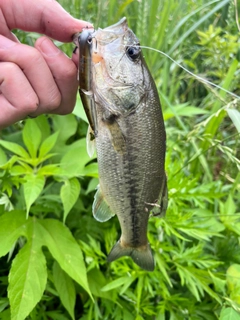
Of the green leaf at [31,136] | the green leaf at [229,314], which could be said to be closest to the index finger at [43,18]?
the green leaf at [31,136]

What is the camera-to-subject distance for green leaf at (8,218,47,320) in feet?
3.60

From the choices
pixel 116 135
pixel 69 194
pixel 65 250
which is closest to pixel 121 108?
pixel 116 135

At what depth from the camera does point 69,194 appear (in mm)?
1251

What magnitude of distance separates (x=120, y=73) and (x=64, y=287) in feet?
2.46

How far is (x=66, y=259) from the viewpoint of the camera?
1.22 metres

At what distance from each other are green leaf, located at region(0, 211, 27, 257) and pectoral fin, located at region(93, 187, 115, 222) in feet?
1.02

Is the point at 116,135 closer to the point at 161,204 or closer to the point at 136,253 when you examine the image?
the point at 161,204

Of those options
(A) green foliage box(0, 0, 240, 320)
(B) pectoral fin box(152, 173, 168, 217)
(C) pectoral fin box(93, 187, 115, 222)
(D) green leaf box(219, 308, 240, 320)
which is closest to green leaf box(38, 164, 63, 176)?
(A) green foliage box(0, 0, 240, 320)

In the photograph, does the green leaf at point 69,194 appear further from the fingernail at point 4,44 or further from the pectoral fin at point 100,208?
the fingernail at point 4,44

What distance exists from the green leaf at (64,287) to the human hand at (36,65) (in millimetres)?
572

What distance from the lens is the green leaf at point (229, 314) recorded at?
47.0 inches

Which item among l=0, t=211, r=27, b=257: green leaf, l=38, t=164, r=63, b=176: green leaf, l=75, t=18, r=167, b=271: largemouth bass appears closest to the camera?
l=75, t=18, r=167, b=271: largemouth bass

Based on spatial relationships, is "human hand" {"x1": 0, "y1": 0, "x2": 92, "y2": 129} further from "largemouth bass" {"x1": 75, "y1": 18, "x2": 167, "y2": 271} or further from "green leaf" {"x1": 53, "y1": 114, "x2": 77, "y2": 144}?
"green leaf" {"x1": 53, "y1": 114, "x2": 77, "y2": 144}

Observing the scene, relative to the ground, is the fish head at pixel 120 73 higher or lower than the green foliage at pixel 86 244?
higher
